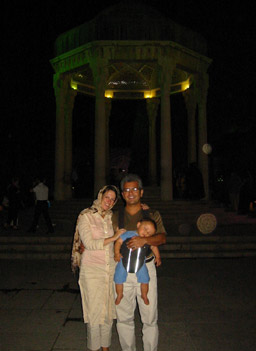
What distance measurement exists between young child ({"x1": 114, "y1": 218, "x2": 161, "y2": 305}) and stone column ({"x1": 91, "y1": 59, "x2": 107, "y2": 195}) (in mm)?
10658

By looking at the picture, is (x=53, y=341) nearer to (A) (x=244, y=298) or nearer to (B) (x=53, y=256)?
(A) (x=244, y=298)

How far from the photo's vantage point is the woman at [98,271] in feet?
11.5

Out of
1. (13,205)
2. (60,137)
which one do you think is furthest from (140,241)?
(60,137)

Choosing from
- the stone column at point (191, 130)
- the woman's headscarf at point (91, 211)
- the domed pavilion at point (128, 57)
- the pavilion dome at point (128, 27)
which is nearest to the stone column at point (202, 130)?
the domed pavilion at point (128, 57)

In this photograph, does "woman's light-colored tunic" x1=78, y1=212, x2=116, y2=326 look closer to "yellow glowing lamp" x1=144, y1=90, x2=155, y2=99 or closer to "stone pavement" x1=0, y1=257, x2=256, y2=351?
"stone pavement" x1=0, y1=257, x2=256, y2=351

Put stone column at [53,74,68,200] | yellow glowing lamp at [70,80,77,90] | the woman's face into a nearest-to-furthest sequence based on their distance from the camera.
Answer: the woman's face < stone column at [53,74,68,200] < yellow glowing lamp at [70,80,77,90]

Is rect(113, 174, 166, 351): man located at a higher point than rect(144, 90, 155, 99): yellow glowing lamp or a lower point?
lower

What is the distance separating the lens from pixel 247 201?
51.9 feet

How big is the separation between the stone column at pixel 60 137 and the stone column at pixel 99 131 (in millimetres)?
2523

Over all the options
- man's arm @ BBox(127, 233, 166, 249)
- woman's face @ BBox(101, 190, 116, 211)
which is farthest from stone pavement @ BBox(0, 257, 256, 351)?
woman's face @ BBox(101, 190, 116, 211)

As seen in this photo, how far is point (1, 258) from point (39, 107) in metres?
19.0

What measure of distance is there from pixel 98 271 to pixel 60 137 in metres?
13.4

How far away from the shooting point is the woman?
11.5 ft

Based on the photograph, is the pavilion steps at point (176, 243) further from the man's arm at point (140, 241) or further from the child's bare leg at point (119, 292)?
the man's arm at point (140, 241)
